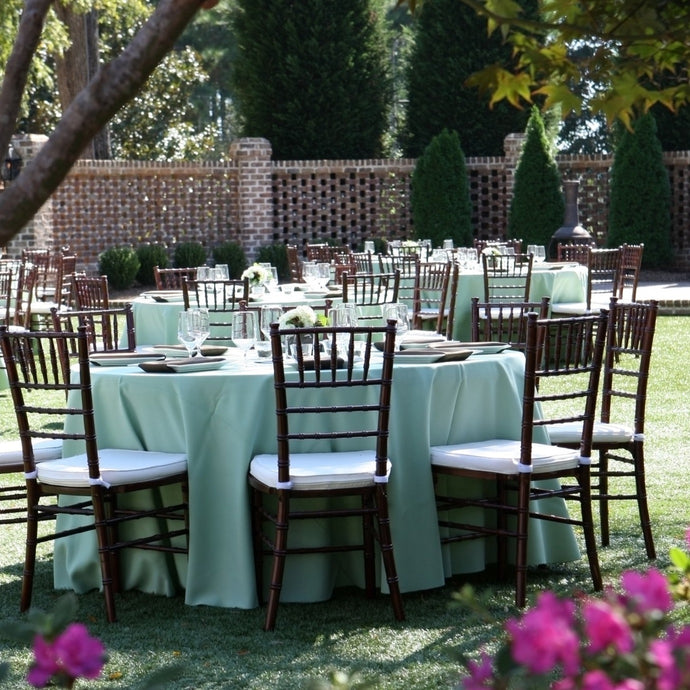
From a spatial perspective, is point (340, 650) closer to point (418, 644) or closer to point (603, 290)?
point (418, 644)

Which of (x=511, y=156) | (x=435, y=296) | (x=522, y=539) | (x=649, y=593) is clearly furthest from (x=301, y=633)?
(x=511, y=156)

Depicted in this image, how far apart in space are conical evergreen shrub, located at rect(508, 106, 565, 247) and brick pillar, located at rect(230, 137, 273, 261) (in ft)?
12.6

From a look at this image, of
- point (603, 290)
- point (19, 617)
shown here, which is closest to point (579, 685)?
point (19, 617)

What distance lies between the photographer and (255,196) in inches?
784

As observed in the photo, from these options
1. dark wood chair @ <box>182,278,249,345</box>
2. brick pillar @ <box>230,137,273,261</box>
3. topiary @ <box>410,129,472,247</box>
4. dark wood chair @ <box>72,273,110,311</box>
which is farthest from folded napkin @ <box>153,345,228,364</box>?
topiary @ <box>410,129,472,247</box>

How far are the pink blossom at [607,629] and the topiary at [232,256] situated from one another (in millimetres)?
17777

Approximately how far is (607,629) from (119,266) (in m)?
17.1

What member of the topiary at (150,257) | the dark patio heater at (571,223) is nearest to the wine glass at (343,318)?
the topiary at (150,257)

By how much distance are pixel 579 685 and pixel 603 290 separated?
17.6m

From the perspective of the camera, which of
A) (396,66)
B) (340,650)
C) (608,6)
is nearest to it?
(608,6)

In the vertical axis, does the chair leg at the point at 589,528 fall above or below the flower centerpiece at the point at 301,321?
below

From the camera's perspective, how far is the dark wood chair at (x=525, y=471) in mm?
4180

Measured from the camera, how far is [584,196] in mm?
21391

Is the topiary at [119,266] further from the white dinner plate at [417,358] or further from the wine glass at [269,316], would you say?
the white dinner plate at [417,358]
